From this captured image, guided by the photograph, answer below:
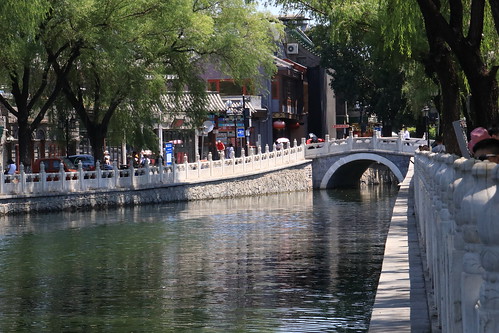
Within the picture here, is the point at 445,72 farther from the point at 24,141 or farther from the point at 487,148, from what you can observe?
the point at 24,141

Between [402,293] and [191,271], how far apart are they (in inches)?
386

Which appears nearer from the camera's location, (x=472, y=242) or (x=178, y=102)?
(x=472, y=242)

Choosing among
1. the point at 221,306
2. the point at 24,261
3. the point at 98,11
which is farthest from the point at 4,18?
the point at 221,306

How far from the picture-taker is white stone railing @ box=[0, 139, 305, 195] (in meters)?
36.6

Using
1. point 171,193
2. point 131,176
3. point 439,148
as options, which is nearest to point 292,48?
point 171,193

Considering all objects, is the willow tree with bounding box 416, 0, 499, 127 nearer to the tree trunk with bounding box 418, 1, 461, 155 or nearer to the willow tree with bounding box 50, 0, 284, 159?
the tree trunk with bounding box 418, 1, 461, 155

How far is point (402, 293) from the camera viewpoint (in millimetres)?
9844

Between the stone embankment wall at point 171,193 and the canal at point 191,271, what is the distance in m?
1.23

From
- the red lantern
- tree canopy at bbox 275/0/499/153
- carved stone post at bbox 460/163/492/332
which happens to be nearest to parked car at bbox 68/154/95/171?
tree canopy at bbox 275/0/499/153

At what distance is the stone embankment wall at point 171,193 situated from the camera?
3641 centimetres

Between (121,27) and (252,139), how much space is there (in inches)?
1310

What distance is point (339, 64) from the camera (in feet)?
228

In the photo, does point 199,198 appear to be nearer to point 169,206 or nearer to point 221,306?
point 169,206

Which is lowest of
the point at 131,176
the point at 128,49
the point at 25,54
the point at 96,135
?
the point at 131,176
